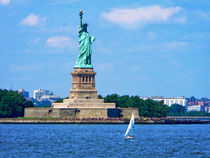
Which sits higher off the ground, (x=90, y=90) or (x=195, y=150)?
(x=90, y=90)

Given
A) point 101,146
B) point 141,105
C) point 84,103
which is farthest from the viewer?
point 141,105

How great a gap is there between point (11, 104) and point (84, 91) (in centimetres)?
1569

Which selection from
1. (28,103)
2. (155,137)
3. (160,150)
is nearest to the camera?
(160,150)

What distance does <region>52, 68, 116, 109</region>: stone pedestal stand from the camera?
391ft

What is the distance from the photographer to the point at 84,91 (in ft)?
396

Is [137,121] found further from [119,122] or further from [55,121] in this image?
[55,121]

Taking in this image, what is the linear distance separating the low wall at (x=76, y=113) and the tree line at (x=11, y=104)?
542cm

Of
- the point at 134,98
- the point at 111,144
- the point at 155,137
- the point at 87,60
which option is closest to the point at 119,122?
the point at 87,60

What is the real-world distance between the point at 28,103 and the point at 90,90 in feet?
60.6

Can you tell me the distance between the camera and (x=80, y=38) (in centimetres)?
12369

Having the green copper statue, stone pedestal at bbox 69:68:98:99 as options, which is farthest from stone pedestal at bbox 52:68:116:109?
the green copper statue

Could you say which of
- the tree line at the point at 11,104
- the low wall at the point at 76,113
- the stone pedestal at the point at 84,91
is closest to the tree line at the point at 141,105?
the low wall at the point at 76,113

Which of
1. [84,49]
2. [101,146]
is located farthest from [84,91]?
[101,146]

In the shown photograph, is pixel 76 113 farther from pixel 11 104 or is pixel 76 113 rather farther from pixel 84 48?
pixel 11 104
